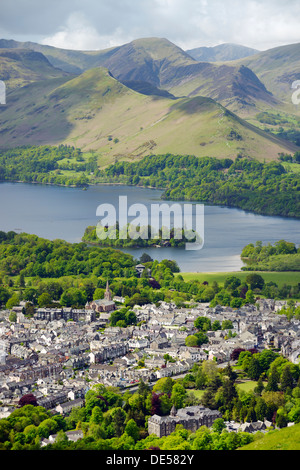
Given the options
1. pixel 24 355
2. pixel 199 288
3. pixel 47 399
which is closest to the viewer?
pixel 47 399

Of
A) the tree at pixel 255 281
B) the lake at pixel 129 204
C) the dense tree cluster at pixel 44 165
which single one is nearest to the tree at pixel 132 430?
the tree at pixel 255 281

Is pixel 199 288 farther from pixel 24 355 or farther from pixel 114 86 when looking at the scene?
pixel 114 86

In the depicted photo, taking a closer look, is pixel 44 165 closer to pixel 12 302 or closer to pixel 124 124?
pixel 124 124

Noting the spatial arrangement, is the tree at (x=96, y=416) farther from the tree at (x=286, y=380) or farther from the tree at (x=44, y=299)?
the tree at (x=44, y=299)

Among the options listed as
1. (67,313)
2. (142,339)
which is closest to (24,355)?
(142,339)

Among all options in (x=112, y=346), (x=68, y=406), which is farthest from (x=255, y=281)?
(x=68, y=406)

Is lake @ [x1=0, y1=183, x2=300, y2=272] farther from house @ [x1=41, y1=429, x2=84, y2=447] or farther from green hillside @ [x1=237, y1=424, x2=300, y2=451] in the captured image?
green hillside @ [x1=237, y1=424, x2=300, y2=451]
